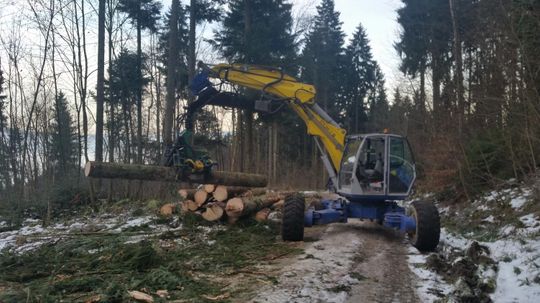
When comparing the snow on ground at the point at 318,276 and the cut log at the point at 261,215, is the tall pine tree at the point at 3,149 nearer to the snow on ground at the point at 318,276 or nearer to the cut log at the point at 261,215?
the cut log at the point at 261,215

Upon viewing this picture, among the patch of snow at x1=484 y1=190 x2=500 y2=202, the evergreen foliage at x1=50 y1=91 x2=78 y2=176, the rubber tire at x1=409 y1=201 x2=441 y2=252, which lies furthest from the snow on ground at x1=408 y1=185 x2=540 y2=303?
the evergreen foliage at x1=50 y1=91 x2=78 y2=176

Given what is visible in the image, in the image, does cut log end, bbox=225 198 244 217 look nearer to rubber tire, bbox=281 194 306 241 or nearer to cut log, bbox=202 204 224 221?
cut log, bbox=202 204 224 221

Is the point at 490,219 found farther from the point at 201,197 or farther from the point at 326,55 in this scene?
the point at 326,55

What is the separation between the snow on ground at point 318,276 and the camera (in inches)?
207

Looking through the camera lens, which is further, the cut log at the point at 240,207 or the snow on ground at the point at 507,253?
the cut log at the point at 240,207

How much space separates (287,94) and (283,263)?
18.0 feet

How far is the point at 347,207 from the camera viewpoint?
387 inches

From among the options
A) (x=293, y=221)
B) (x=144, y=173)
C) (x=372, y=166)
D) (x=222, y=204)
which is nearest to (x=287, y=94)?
(x=372, y=166)

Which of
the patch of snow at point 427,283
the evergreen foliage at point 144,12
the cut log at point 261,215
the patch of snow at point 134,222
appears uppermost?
the evergreen foliage at point 144,12

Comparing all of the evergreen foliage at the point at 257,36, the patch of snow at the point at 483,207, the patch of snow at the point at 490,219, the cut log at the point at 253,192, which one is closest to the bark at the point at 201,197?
the cut log at the point at 253,192

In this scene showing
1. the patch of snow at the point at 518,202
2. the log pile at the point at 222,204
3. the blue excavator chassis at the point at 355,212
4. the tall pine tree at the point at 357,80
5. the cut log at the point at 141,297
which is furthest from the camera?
the tall pine tree at the point at 357,80

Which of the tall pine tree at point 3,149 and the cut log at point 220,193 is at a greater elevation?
the tall pine tree at point 3,149

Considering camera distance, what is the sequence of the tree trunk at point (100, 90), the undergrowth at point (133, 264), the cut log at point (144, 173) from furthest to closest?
the tree trunk at point (100, 90) → the cut log at point (144, 173) → the undergrowth at point (133, 264)

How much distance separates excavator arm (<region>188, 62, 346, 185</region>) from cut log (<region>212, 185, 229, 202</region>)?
2.32 metres
